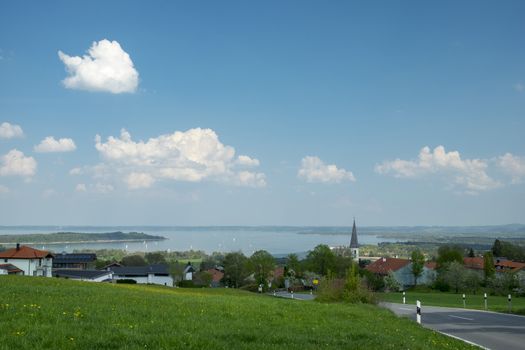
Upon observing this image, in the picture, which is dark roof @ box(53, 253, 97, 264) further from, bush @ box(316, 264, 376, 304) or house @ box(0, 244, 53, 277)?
bush @ box(316, 264, 376, 304)

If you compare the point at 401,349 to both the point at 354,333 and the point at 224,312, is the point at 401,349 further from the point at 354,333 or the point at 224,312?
the point at 224,312

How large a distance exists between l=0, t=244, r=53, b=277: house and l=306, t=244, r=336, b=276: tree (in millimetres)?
49193

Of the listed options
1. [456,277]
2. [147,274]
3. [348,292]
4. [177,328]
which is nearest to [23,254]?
[147,274]

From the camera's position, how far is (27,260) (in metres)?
78.9

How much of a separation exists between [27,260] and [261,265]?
4063cm

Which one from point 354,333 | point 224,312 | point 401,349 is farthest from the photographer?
point 224,312

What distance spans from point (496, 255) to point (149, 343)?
475 feet

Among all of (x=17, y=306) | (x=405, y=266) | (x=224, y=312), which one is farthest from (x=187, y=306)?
(x=405, y=266)

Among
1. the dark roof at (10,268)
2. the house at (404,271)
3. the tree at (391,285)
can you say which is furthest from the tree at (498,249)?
the dark roof at (10,268)

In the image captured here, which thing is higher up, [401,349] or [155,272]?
[401,349]

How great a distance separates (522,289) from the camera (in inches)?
2586

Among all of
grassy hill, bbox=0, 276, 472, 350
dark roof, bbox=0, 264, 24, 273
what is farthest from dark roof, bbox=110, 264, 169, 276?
grassy hill, bbox=0, 276, 472, 350

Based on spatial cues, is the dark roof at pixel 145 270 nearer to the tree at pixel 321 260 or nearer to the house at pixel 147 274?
the house at pixel 147 274

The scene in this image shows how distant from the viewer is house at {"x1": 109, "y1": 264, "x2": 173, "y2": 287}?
101037 millimetres
